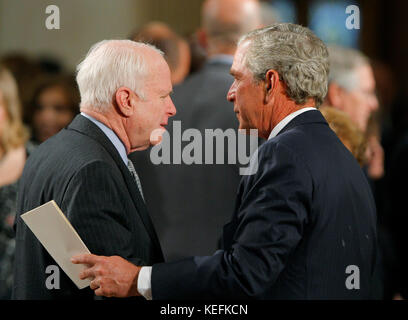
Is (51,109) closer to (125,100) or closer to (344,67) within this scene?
(344,67)

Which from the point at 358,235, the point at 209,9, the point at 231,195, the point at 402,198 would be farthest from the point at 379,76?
the point at 358,235

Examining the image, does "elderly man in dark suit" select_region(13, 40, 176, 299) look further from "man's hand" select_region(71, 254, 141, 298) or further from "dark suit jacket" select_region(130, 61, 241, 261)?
"dark suit jacket" select_region(130, 61, 241, 261)

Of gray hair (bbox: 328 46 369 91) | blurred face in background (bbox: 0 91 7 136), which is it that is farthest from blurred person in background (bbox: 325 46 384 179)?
blurred face in background (bbox: 0 91 7 136)

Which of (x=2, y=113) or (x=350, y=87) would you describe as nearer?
(x=350, y=87)

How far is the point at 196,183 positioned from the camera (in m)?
3.55

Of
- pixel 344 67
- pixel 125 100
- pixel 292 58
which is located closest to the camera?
pixel 292 58

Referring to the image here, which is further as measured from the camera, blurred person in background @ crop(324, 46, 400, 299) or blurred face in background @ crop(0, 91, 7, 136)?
blurred face in background @ crop(0, 91, 7, 136)

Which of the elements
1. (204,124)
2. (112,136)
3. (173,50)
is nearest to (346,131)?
(204,124)

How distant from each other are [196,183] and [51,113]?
1640mm

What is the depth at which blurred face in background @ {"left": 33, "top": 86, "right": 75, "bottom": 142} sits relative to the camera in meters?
4.78

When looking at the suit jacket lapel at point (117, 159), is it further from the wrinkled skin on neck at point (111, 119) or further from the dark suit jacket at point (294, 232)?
the dark suit jacket at point (294, 232)

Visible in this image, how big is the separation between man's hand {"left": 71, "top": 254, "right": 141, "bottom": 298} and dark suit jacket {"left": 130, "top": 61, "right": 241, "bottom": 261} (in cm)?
118

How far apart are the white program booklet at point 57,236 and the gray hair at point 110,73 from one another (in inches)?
18.2

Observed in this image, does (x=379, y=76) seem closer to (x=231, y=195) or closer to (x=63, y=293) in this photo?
(x=231, y=195)
